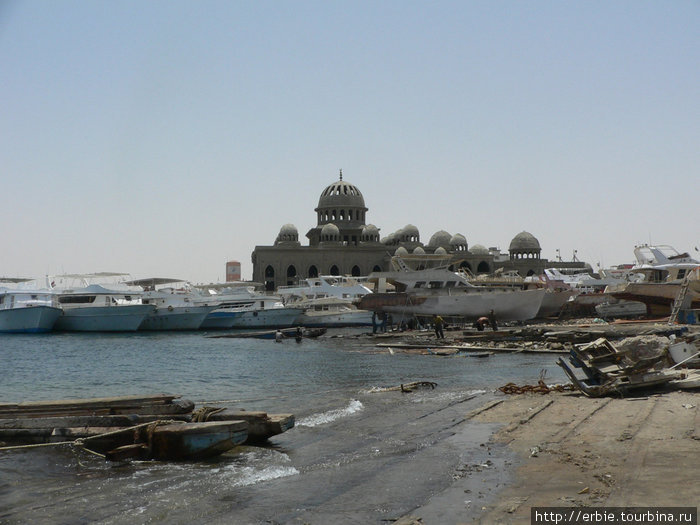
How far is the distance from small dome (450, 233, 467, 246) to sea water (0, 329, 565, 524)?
7763 centimetres

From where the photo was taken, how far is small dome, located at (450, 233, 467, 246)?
10889cm

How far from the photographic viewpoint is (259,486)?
10930 millimetres

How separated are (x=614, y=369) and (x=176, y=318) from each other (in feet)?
148

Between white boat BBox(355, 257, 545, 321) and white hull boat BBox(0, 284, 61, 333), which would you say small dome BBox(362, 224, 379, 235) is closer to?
white boat BBox(355, 257, 545, 321)

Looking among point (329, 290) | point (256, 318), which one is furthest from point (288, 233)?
point (256, 318)

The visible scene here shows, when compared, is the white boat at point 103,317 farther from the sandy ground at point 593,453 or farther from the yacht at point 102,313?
the sandy ground at point 593,453

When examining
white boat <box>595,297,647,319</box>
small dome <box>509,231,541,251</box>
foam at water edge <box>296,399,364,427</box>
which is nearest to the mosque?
small dome <box>509,231,541,251</box>

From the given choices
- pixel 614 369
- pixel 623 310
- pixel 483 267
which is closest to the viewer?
pixel 614 369

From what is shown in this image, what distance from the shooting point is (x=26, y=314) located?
54219mm

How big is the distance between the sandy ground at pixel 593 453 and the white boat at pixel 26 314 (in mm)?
45937

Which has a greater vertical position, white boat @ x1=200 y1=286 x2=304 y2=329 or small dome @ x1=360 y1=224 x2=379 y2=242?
small dome @ x1=360 y1=224 x2=379 y2=242

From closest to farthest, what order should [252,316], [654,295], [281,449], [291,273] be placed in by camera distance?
[281,449] → [654,295] → [252,316] → [291,273]

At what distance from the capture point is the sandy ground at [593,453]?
8922 mm

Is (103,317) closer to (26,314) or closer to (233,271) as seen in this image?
(26,314)
